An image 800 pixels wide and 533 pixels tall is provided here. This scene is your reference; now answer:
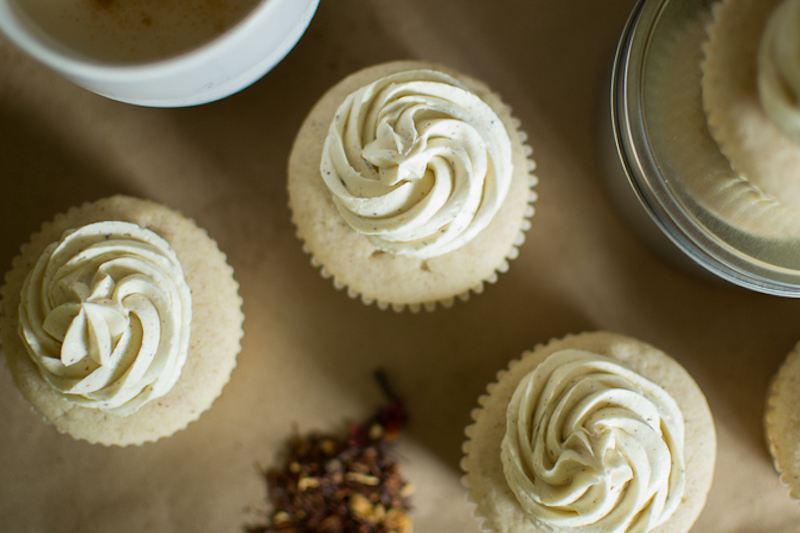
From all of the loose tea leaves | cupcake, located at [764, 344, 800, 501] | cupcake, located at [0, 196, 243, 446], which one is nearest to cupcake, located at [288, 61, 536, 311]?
cupcake, located at [0, 196, 243, 446]

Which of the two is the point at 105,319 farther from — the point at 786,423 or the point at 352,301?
the point at 786,423

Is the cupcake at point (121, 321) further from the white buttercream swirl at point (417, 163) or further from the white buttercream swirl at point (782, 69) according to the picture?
the white buttercream swirl at point (782, 69)

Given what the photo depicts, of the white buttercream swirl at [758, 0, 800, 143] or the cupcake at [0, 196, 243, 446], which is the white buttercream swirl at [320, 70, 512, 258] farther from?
the white buttercream swirl at [758, 0, 800, 143]

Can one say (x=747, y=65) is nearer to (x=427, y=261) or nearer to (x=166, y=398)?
(x=427, y=261)

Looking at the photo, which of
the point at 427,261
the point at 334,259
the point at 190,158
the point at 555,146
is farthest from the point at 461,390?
the point at 190,158

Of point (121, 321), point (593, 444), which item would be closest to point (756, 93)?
point (593, 444)
